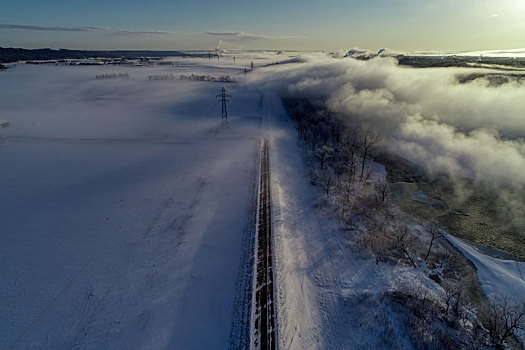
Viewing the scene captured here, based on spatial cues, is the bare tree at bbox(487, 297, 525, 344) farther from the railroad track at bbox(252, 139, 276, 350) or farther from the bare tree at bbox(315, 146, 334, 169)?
the bare tree at bbox(315, 146, 334, 169)

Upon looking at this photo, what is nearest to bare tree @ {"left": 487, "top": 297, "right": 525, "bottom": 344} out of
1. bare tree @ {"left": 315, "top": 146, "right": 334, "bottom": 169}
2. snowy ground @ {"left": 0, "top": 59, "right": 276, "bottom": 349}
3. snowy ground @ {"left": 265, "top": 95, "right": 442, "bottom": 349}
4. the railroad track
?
snowy ground @ {"left": 265, "top": 95, "right": 442, "bottom": 349}

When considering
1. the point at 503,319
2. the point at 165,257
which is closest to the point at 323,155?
the point at 503,319

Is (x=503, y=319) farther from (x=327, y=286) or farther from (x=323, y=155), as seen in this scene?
(x=323, y=155)

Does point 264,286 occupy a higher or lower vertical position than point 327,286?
higher

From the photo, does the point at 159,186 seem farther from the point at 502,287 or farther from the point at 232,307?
the point at 502,287

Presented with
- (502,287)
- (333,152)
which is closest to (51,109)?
(333,152)
